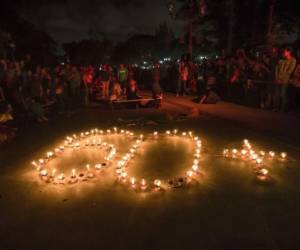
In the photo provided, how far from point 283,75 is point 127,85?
20.8 ft

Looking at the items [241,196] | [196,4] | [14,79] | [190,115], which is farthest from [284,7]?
[241,196]

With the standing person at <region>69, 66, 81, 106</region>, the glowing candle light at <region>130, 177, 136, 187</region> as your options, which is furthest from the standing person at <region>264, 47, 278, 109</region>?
the glowing candle light at <region>130, 177, 136, 187</region>

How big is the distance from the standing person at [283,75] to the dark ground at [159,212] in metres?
4.81

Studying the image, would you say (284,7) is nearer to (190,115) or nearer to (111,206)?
(190,115)

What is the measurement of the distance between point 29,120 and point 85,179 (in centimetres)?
661

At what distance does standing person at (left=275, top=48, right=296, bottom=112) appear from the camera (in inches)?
426

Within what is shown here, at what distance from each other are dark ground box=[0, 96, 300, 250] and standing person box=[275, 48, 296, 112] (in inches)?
189

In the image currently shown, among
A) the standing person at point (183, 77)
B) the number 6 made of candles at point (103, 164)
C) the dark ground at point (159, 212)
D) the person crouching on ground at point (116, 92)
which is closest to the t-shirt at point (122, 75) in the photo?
the person crouching on ground at point (116, 92)

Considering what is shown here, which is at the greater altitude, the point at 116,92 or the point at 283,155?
the point at 116,92

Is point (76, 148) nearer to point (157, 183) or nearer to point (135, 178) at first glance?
point (135, 178)

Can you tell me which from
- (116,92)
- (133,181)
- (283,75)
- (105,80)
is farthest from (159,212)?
(105,80)

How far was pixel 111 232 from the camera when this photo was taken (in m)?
4.11

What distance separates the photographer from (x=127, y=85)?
1438 centimetres

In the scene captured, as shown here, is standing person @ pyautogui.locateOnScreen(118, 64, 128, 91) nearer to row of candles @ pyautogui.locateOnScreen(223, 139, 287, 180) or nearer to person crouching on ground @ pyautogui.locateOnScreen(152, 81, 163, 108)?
person crouching on ground @ pyautogui.locateOnScreen(152, 81, 163, 108)
